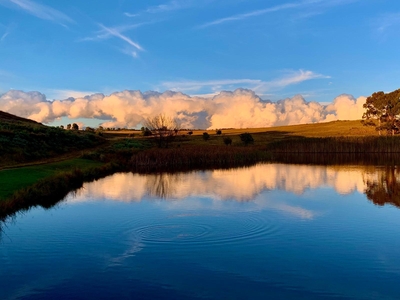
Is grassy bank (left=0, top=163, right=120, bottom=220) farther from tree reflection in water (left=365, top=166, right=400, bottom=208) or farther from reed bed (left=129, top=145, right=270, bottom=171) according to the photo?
tree reflection in water (left=365, top=166, right=400, bottom=208)

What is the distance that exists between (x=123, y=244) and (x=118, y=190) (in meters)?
10.4

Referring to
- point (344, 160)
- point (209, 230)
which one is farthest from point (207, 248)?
point (344, 160)

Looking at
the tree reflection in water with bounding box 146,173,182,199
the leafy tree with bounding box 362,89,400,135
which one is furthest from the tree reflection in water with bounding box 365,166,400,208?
the leafy tree with bounding box 362,89,400,135

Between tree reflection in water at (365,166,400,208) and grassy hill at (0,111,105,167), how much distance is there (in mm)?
21816

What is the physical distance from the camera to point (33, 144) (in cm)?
3478

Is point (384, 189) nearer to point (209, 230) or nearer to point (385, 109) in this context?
point (209, 230)

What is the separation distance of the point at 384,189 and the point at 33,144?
93.9 ft

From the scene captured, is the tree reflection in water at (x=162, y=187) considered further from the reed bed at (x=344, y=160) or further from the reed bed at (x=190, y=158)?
the reed bed at (x=344, y=160)

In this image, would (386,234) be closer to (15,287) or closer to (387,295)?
(387,295)

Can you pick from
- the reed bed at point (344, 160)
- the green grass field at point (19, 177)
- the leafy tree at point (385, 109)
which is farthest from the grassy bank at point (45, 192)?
the leafy tree at point (385, 109)

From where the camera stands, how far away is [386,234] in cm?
1110

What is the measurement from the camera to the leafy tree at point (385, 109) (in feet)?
215

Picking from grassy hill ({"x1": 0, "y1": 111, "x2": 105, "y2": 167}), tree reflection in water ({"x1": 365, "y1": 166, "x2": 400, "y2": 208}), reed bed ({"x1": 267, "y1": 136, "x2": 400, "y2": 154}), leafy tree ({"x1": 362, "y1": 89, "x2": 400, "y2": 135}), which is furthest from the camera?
leafy tree ({"x1": 362, "y1": 89, "x2": 400, "y2": 135})

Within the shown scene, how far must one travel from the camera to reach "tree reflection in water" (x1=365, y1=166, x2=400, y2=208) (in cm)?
1652
